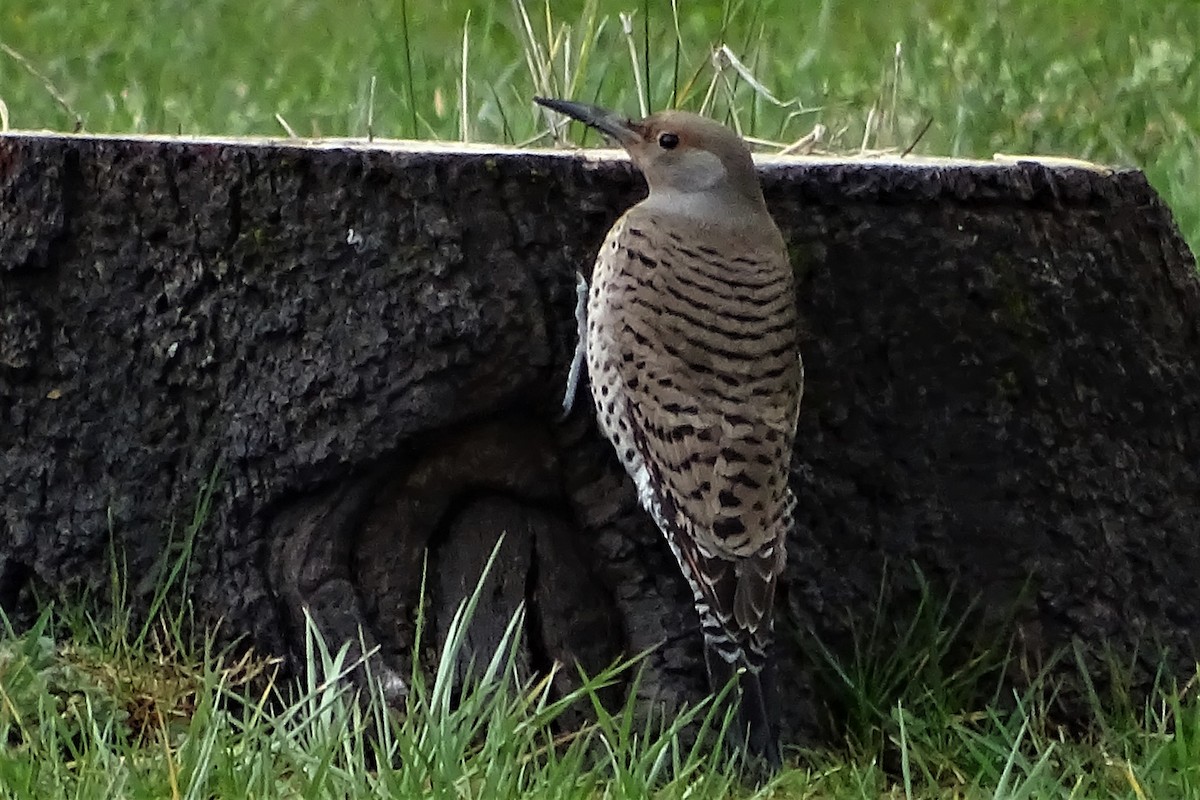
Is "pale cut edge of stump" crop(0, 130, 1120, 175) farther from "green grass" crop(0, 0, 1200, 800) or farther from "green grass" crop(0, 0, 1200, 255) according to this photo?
"green grass" crop(0, 0, 1200, 255)

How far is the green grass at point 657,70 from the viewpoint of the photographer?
5219 millimetres

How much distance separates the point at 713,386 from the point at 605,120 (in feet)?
2.09

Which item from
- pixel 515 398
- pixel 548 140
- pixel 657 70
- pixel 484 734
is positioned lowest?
pixel 484 734

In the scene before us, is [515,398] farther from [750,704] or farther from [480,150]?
[750,704]

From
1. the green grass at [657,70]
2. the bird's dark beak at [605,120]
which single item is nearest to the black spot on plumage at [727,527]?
the bird's dark beak at [605,120]

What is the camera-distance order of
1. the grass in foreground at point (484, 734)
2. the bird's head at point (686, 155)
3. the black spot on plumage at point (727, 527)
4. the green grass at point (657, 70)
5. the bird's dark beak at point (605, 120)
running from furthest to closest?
the green grass at point (657, 70) < the bird's dark beak at point (605, 120) < the bird's head at point (686, 155) < the black spot on plumage at point (727, 527) < the grass in foreground at point (484, 734)

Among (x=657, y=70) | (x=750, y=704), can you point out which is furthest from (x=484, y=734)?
(x=657, y=70)

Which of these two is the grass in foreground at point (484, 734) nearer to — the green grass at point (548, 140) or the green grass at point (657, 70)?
the green grass at point (548, 140)

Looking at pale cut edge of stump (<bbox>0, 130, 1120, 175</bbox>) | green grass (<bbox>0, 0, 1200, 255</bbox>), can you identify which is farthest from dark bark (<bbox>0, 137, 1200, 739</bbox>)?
green grass (<bbox>0, 0, 1200, 255</bbox>)

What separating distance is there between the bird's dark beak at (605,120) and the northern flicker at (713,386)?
25 centimetres

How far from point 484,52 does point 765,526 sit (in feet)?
9.87

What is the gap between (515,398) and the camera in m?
3.16

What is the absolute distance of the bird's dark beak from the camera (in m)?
3.46

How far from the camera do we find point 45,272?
3.22 metres
